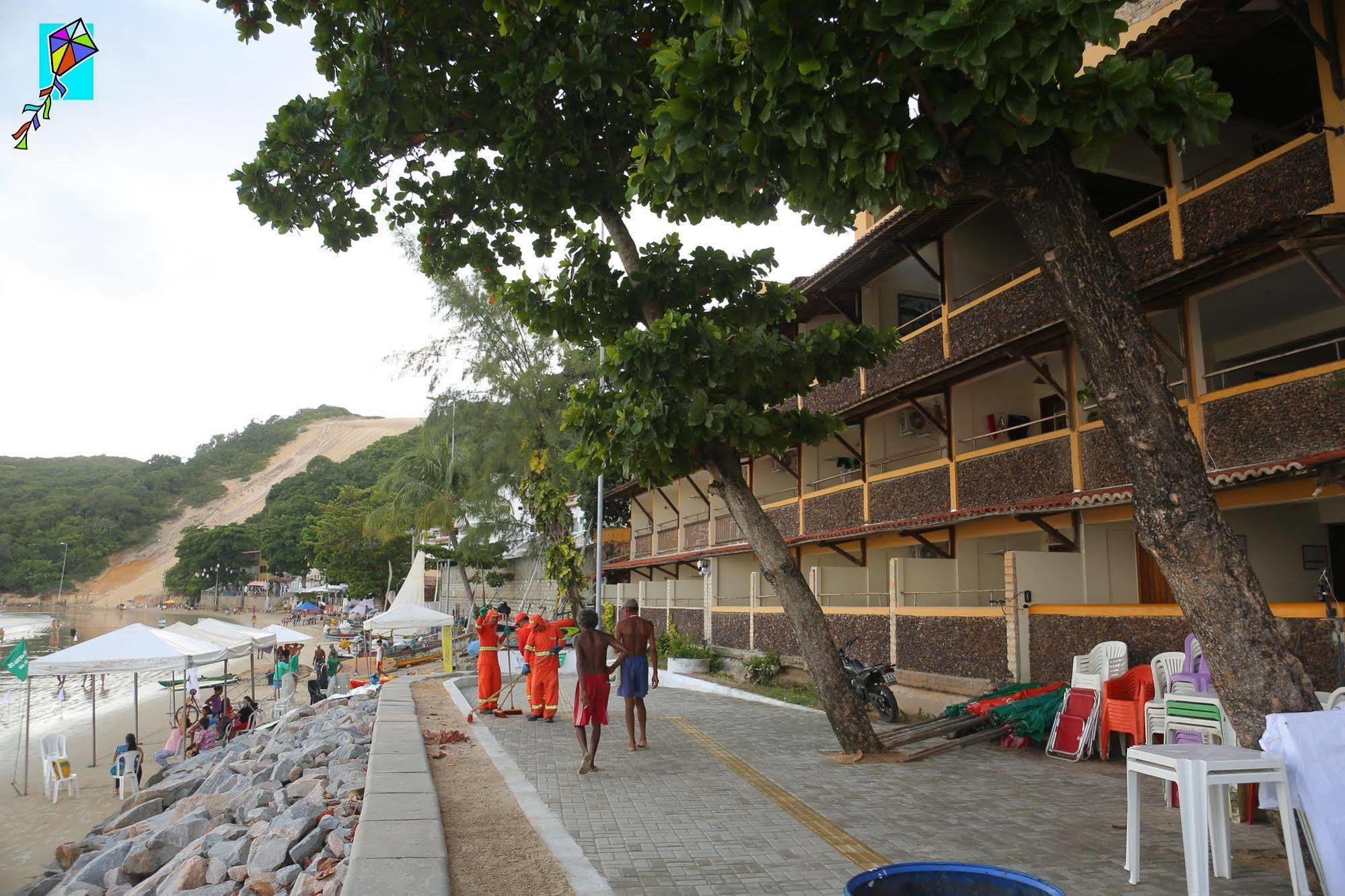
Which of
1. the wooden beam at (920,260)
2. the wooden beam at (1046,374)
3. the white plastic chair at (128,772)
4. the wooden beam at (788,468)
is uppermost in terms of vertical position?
the wooden beam at (920,260)

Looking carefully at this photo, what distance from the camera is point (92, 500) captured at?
412 ft

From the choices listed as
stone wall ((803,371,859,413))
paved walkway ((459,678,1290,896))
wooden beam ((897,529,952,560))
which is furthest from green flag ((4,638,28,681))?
wooden beam ((897,529,952,560))

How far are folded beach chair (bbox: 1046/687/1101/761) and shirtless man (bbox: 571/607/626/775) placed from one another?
4.63m

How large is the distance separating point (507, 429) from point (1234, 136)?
20818 millimetres

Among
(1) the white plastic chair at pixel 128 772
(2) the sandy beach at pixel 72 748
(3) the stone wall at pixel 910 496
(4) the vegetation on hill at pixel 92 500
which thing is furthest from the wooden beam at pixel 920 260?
(4) the vegetation on hill at pixel 92 500

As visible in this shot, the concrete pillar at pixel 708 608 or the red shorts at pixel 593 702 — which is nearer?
the red shorts at pixel 593 702

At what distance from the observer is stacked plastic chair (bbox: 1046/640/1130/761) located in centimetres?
884

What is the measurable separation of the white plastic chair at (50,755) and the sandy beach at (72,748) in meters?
0.25

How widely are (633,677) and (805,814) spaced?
350 cm

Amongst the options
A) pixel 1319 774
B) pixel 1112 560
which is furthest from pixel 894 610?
pixel 1319 774

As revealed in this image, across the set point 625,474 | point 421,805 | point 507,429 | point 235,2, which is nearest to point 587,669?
point 625,474

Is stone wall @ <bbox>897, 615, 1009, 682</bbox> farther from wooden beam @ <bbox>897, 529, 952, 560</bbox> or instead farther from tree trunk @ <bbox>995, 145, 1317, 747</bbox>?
tree trunk @ <bbox>995, 145, 1317, 747</bbox>

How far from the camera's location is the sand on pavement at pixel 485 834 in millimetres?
4672

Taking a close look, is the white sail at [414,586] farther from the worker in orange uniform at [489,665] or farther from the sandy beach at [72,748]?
the worker in orange uniform at [489,665]
